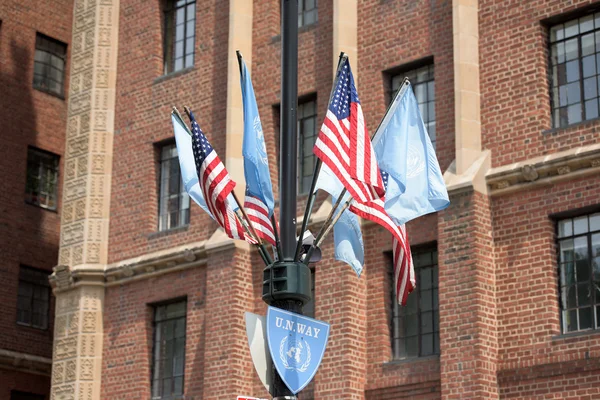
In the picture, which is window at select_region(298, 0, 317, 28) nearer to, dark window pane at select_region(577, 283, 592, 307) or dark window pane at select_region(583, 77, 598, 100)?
dark window pane at select_region(583, 77, 598, 100)

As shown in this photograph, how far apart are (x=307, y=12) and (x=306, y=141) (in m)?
2.73

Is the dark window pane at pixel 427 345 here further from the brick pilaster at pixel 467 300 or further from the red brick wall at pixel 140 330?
the red brick wall at pixel 140 330

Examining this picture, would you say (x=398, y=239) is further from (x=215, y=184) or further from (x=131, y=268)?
(x=131, y=268)

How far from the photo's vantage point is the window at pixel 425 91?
72.0ft

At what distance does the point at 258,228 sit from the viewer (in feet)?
45.6

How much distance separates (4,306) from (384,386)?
42.8 feet

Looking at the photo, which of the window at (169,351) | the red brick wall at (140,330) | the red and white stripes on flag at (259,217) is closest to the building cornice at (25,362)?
the red brick wall at (140,330)

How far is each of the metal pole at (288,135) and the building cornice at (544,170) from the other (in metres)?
7.34

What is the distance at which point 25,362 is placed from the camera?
3033 centimetres

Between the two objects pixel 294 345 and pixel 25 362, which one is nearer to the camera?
pixel 294 345

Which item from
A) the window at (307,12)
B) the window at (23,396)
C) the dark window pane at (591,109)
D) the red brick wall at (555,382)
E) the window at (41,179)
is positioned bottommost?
the red brick wall at (555,382)

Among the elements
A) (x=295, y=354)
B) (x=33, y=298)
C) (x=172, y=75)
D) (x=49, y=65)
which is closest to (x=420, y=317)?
(x=295, y=354)

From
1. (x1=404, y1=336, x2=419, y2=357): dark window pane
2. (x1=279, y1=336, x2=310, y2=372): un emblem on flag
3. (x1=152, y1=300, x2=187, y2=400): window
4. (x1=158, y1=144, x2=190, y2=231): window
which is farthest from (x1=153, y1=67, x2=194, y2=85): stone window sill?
(x1=279, y1=336, x2=310, y2=372): un emblem on flag

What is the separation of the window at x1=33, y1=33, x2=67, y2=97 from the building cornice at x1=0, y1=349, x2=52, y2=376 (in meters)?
7.37
